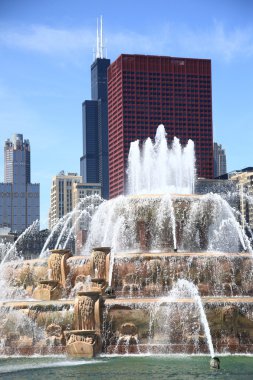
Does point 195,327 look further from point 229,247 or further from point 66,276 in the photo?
point 229,247

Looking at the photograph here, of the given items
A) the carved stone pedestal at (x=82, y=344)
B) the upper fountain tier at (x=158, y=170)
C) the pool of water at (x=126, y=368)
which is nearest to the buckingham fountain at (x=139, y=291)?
the carved stone pedestal at (x=82, y=344)

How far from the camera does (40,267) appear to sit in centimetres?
4031

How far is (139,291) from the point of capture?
3669 cm

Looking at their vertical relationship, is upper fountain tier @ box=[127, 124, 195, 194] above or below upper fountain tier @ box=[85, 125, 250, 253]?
above

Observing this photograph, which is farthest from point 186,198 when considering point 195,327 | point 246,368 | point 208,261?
point 246,368

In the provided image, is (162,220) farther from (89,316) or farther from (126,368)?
(126,368)

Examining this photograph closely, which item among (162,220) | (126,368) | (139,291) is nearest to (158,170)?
(162,220)

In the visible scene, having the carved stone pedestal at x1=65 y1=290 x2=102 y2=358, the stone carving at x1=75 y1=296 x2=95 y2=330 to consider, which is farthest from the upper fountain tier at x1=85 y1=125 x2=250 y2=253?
the stone carving at x1=75 y1=296 x2=95 y2=330

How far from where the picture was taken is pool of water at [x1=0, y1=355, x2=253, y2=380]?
25.8 metres

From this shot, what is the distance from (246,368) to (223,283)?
10125mm

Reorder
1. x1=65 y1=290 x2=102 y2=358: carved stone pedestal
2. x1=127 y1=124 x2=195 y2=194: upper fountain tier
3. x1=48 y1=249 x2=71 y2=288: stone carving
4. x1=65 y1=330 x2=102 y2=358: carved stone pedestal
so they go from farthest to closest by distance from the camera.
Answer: x1=127 y1=124 x2=195 y2=194: upper fountain tier < x1=48 y1=249 x2=71 y2=288: stone carving < x1=65 y1=290 x2=102 y2=358: carved stone pedestal < x1=65 y1=330 x2=102 y2=358: carved stone pedestal

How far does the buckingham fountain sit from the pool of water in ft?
4.10

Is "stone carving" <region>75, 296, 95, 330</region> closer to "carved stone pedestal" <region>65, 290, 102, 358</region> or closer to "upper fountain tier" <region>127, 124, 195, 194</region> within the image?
"carved stone pedestal" <region>65, 290, 102, 358</region>

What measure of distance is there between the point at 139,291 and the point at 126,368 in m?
9.40
